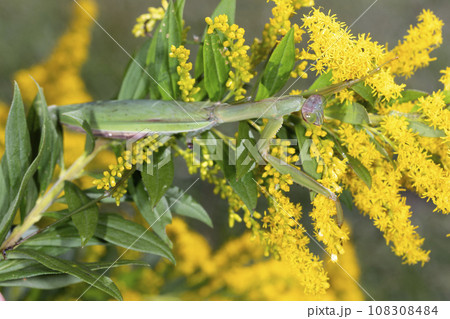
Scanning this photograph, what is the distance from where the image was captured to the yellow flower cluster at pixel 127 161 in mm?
335

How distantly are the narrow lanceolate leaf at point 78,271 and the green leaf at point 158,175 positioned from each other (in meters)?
Answer: 0.08

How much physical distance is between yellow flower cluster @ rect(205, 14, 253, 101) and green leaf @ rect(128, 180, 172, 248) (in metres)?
0.14

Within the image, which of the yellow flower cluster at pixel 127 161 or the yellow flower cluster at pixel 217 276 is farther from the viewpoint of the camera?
the yellow flower cluster at pixel 217 276

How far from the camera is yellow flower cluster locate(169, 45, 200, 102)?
350 mm


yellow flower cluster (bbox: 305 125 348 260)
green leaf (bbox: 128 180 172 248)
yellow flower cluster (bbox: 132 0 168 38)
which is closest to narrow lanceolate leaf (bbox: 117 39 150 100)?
yellow flower cluster (bbox: 132 0 168 38)

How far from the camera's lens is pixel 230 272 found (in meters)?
0.63

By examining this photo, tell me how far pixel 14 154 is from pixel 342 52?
1.06 feet

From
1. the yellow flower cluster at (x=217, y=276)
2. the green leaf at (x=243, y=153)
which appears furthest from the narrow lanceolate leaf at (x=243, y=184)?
the yellow flower cluster at (x=217, y=276)

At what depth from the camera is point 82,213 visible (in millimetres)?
382

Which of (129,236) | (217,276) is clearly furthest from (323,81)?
(217,276)

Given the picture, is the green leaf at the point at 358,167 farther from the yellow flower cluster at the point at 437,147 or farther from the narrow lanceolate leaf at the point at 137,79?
the narrow lanceolate leaf at the point at 137,79

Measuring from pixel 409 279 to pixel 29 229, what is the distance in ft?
2.23
